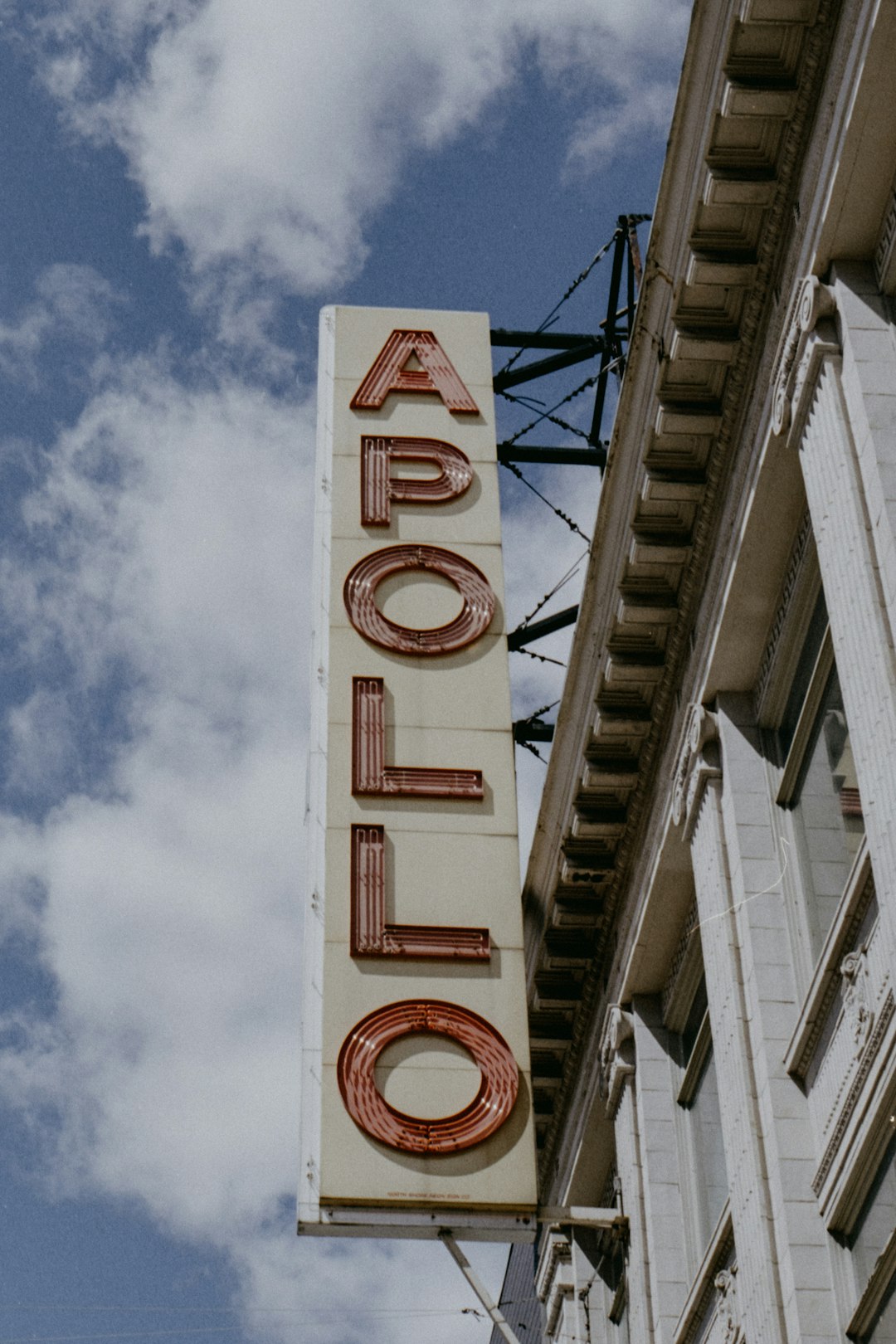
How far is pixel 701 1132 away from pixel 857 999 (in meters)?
6.13

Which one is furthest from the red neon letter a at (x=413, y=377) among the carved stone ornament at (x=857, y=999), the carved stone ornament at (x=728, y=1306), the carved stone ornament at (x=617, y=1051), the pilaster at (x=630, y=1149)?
the carved stone ornament at (x=857, y=999)

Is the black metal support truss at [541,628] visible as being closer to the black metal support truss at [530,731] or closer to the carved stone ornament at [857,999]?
the black metal support truss at [530,731]

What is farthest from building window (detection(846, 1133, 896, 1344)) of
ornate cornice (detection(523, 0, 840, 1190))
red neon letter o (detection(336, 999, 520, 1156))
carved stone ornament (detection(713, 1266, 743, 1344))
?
Result: ornate cornice (detection(523, 0, 840, 1190))

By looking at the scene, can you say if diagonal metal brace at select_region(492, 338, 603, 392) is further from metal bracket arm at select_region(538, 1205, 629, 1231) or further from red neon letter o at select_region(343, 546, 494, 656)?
metal bracket arm at select_region(538, 1205, 629, 1231)

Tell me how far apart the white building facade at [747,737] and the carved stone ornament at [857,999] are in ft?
0.15

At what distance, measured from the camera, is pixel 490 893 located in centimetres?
1931

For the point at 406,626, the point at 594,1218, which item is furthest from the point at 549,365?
the point at 594,1218

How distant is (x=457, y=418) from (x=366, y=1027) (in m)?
8.40

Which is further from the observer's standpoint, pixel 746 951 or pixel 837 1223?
pixel 746 951

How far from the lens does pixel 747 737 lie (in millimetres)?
17938

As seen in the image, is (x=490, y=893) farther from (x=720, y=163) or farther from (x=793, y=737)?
(x=720, y=163)

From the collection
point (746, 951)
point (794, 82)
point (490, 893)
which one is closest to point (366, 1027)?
point (490, 893)

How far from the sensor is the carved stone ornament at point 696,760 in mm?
18250

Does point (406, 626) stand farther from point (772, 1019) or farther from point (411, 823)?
point (772, 1019)
